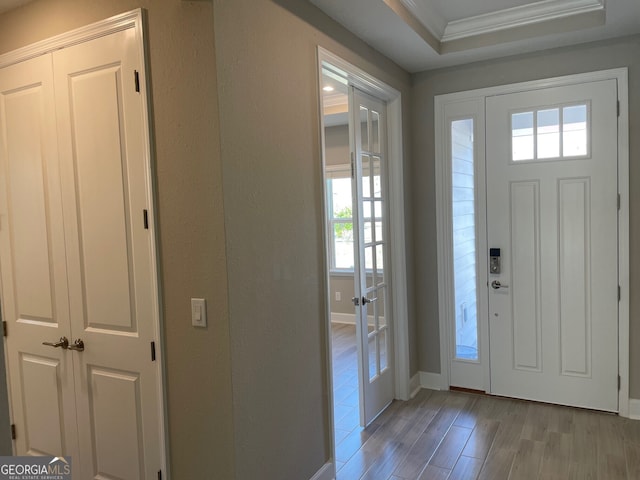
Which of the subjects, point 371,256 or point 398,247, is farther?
point 398,247

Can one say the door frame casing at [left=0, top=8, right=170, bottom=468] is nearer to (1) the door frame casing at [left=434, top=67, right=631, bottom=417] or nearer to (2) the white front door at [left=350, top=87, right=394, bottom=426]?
(2) the white front door at [left=350, top=87, right=394, bottom=426]


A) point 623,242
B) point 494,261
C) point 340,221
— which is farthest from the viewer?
point 340,221

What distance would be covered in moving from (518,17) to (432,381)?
2827 mm

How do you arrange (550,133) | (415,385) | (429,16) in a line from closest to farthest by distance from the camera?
(429,16), (550,133), (415,385)

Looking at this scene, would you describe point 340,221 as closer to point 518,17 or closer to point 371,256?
point 371,256

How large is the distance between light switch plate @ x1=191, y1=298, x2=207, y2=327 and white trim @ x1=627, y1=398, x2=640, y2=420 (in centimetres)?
305

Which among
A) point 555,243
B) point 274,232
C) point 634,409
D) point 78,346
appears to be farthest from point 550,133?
point 78,346

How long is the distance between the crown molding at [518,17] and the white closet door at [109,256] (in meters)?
2.32

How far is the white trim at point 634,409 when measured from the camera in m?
3.19

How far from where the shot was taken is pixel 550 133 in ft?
11.0

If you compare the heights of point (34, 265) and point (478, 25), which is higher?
point (478, 25)

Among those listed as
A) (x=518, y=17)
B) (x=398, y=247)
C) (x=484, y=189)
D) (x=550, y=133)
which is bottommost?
(x=398, y=247)

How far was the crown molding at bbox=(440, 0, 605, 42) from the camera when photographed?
2.96 meters

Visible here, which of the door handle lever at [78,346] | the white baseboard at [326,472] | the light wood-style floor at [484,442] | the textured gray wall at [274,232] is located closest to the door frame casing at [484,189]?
the light wood-style floor at [484,442]
